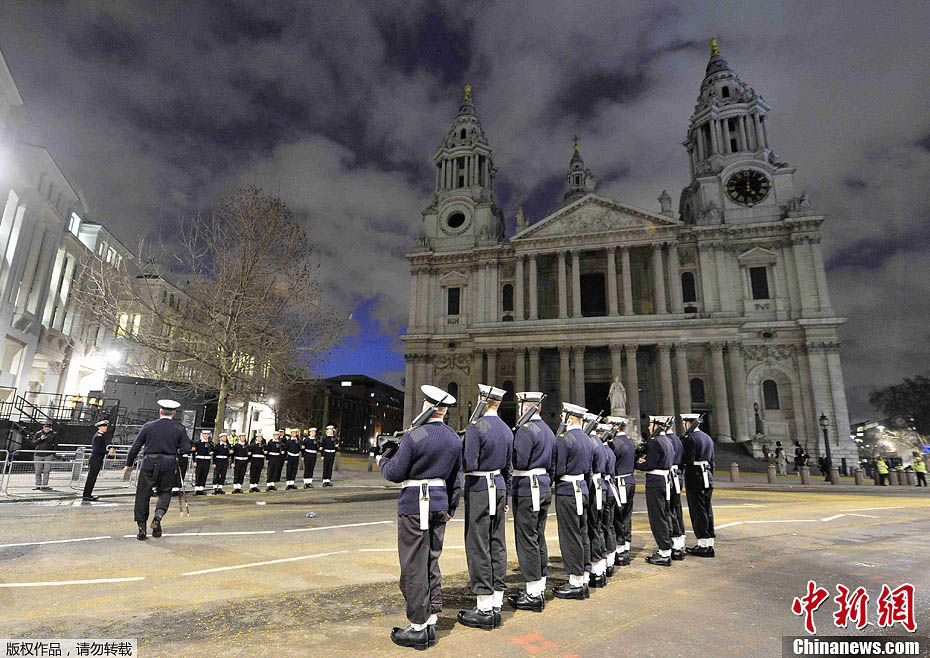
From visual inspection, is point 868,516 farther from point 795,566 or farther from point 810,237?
point 810,237

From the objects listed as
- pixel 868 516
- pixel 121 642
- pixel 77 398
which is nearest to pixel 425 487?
pixel 121 642

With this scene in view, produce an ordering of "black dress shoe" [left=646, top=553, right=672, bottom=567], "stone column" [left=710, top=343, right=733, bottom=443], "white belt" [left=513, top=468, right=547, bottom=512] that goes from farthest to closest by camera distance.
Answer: "stone column" [left=710, top=343, right=733, bottom=443] → "black dress shoe" [left=646, top=553, right=672, bottom=567] → "white belt" [left=513, top=468, right=547, bottom=512]

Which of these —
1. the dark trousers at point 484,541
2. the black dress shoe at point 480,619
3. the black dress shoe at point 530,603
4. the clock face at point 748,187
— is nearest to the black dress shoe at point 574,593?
the black dress shoe at point 530,603

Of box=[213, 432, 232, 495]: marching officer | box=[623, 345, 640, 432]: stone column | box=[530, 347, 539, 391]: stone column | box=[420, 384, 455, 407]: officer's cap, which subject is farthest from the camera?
box=[530, 347, 539, 391]: stone column

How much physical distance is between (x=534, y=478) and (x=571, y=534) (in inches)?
31.7

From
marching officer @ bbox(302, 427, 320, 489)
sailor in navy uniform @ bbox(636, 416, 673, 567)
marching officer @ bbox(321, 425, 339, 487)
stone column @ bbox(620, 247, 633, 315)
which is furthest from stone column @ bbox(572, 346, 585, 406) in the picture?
sailor in navy uniform @ bbox(636, 416, 673, 567)

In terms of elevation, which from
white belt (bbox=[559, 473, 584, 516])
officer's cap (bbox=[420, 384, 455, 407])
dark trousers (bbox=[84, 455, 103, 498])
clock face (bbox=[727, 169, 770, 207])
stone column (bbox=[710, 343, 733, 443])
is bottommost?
dark trousers (bbox=[84, 455, 103, 498])

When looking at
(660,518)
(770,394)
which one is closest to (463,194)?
(770,394)

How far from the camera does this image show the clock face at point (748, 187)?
43.6m

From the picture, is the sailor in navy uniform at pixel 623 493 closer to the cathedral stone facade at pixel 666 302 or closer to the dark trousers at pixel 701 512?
the dark trousers at pixel 701 512

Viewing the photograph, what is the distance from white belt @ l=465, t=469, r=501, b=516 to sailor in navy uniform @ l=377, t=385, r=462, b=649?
0.27m

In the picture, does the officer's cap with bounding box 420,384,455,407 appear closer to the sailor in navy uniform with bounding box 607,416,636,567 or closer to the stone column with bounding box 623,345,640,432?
the sailor in navy uniform with bounding box 607,416,636,567

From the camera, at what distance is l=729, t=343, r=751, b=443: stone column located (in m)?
35.8

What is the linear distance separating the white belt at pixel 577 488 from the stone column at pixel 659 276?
37801mm
